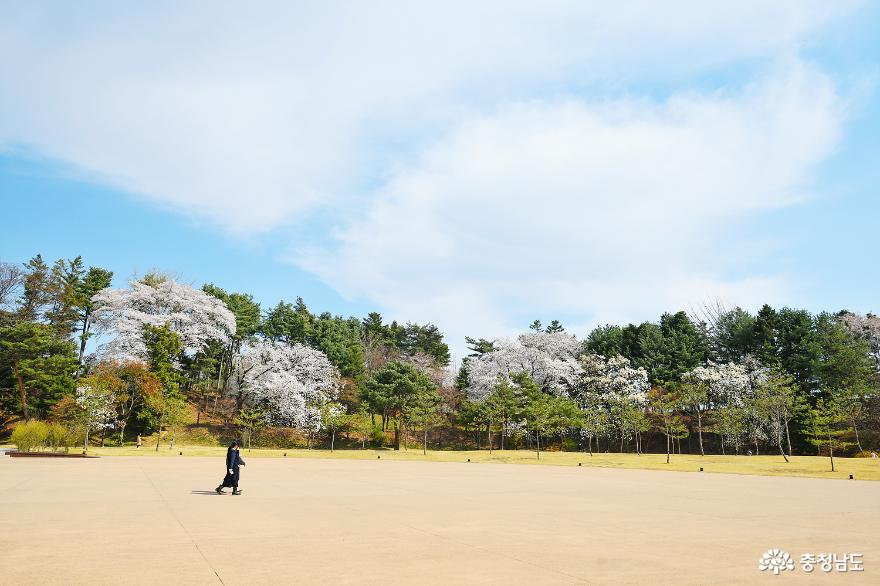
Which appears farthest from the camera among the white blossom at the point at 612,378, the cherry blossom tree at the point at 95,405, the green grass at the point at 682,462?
the white blossom at the point at 612,378

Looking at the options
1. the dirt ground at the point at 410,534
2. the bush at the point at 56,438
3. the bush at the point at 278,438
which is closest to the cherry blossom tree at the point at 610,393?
the bush at the point at 278,438

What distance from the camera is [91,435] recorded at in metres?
49.6

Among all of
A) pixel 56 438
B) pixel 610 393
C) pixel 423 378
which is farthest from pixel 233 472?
pixel 610 393

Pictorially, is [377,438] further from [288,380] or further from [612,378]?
[612,378]

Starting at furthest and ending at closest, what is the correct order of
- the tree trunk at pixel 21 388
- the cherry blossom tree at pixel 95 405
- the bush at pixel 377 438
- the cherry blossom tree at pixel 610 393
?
the bush at pixel 377 438
the cherry blossom tree at pixel 610 393
the tree trunk at pixel 21 388
the cherry blossom tree at pixel 95 405

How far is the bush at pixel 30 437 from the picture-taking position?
1383 inches

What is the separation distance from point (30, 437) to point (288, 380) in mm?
24018

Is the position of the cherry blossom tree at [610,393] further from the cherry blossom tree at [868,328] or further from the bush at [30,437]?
the bush at [30,437]

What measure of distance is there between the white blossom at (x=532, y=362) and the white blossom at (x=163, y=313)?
28.9 metres

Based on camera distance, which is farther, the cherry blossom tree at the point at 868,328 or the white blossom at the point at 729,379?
the cherry blossom tree at the point at 868,328

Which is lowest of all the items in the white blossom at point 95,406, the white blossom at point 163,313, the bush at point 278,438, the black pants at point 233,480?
the bush at point 278,438

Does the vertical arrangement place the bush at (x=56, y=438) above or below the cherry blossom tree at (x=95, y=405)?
below

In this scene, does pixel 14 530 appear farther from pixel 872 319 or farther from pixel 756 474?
pixel 872 319

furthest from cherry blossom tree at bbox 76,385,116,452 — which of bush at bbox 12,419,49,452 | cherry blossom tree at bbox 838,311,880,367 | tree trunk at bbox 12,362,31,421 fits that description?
cherry blossom tree at bbox 838,311,880,367
